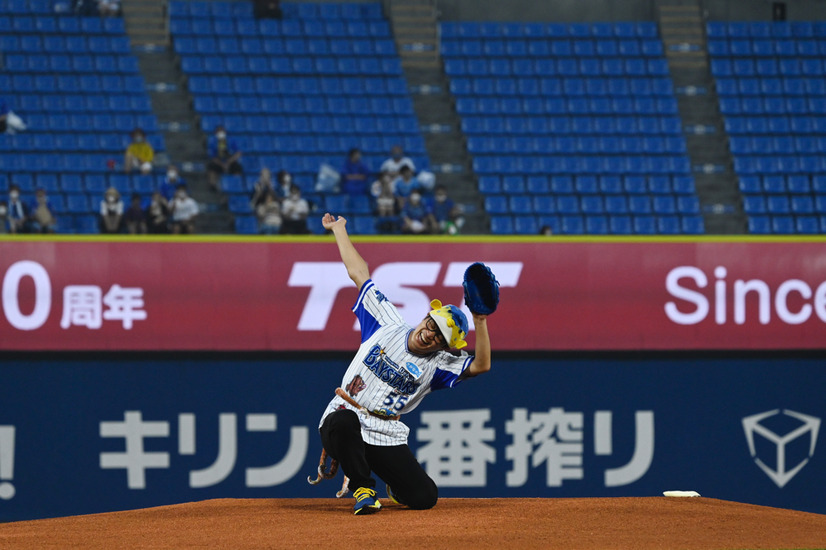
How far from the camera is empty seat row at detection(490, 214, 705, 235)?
18016 millimetres

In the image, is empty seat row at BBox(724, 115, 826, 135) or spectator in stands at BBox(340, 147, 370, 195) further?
empty seat row at BBox(724, 115, 826, 135)

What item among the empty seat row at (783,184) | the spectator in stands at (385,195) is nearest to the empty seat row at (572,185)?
the empty seat row at (783,184)

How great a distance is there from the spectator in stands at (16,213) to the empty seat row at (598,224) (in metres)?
6.76

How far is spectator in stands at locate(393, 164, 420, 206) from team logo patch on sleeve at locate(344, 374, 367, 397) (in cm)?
885

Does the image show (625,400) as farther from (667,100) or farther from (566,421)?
(667,100)

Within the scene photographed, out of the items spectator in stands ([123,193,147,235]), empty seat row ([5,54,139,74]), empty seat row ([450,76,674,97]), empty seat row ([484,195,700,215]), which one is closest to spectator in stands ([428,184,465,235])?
empty seat row ([484,195,700,215])

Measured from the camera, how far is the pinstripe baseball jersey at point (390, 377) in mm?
7875

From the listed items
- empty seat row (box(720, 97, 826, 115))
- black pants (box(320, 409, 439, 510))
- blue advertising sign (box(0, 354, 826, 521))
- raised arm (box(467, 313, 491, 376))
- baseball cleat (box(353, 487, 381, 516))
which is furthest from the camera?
empty seat row (box(720, 97, 826, 115))

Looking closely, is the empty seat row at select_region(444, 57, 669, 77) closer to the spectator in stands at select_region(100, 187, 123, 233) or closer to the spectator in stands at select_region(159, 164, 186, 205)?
the spectator in stands at select_region(159, 164, 186, 205)

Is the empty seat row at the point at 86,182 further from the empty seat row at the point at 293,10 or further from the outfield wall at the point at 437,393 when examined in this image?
the outfield wall at the point at 437,393

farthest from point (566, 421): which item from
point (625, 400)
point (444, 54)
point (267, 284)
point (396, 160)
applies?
point (444, 54)

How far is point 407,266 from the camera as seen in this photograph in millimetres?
11945

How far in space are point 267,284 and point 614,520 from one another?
5.39 metres

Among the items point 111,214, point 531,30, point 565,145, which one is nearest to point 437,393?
point 111,214
